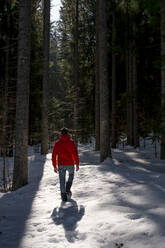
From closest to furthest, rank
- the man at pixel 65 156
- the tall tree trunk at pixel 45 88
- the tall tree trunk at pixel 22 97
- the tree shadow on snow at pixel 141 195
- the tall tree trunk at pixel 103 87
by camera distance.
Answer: the tree shadow on snow at pixel 141 195
the man at pixel 65 156
the tall tree trunk at pixel 22 97
the tall tree trunk at pixel 103 87
the tall tree trunk at pixel 45 88

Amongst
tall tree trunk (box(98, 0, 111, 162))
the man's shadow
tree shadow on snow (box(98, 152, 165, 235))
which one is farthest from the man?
tall tree trunk (box(98, 0, 111, 162))

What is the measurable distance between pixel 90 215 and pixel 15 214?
1863 mm

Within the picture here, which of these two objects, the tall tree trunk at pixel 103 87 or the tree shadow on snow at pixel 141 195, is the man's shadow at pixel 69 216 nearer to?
the tree shadow on snow at pixel 141 195

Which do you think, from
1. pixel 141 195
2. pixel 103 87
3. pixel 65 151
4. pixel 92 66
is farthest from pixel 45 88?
pixel 141 195

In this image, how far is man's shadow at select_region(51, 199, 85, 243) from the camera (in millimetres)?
4140

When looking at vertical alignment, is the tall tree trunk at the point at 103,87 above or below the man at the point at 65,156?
above

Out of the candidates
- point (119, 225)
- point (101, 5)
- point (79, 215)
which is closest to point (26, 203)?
point (79, 215)

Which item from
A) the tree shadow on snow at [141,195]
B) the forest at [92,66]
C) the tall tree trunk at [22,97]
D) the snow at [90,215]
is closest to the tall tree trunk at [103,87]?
the forest at [92,66]

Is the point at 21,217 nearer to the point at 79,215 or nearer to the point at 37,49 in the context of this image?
the point at 79,215

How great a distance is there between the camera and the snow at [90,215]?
149 inches

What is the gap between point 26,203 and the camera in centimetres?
633

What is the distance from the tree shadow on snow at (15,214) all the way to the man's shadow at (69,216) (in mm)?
687

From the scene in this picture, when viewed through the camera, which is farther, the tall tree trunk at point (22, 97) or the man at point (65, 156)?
the tall tree trunk at point (22, 97)

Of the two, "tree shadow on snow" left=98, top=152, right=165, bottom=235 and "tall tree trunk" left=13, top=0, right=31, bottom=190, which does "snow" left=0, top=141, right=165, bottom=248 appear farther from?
"tall tree trunk" left=13, top=0, right=31, bottom=190
